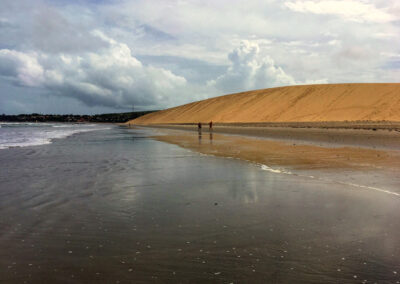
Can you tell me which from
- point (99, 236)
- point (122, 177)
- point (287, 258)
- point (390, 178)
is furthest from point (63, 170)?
point (390, 178)

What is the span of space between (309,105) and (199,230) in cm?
7131

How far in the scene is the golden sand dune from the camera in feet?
190

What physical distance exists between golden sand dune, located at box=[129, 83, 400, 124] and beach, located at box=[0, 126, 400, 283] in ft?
165

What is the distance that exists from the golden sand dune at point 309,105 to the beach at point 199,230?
50330mm

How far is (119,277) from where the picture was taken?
11.3 feet

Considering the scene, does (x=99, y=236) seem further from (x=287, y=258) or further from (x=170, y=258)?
(x=287, y=258)

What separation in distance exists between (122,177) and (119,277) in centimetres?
609

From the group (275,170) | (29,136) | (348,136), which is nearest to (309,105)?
(348,136)

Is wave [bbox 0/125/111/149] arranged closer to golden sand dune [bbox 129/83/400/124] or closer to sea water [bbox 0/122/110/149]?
sea water [bbox 0/122/110/149]

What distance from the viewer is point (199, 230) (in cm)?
482

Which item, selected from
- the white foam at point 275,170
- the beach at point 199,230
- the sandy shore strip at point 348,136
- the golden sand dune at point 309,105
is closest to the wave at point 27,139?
the beach at point 199,230

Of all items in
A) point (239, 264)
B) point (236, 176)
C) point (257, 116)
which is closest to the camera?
point (239, 264)

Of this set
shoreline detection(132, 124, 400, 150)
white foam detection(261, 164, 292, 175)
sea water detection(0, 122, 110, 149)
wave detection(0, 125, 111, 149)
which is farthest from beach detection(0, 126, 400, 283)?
sea water detection(0, 122, 110, 149)

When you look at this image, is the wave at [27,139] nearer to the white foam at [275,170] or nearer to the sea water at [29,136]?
the sea water at [29,136]
